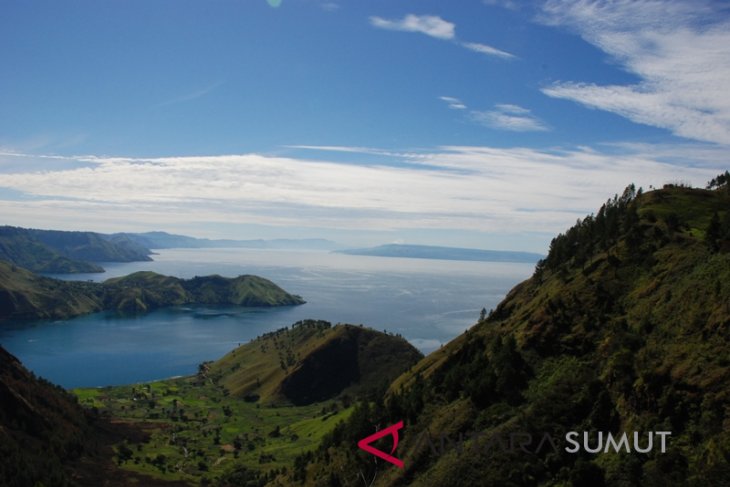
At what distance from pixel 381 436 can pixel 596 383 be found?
1969 inches

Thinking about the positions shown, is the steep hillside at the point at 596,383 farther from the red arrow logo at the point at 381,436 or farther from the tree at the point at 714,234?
the red arrow logo at the point at 381,436

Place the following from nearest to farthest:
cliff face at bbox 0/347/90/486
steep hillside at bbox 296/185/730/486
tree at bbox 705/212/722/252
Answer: steep hillside at bbox 296/185/730/486
tree at bbox 705/212/722/252
cliff face at bbox 0/347/90/486

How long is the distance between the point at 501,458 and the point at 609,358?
73.1 feet

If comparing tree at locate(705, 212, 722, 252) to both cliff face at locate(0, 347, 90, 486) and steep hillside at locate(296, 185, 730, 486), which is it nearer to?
steep hillside at locate(296, 185, 730, 486)

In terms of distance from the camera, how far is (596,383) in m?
67.8

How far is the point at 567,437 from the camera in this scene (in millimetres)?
62625

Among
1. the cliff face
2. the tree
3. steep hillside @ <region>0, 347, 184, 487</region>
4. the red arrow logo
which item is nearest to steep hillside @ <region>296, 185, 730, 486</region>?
the tree

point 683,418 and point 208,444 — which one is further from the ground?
point 683,418

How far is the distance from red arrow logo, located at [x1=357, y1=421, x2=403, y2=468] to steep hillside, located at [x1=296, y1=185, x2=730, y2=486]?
5.11ft

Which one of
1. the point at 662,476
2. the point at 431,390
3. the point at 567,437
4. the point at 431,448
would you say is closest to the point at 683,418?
the point at 662,476

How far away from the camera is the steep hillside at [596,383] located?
2135 inches

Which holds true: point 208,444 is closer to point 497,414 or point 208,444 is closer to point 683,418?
point 497,414

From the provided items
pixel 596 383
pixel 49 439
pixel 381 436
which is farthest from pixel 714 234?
pixel 49 439

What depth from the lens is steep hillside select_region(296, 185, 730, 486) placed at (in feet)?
178
